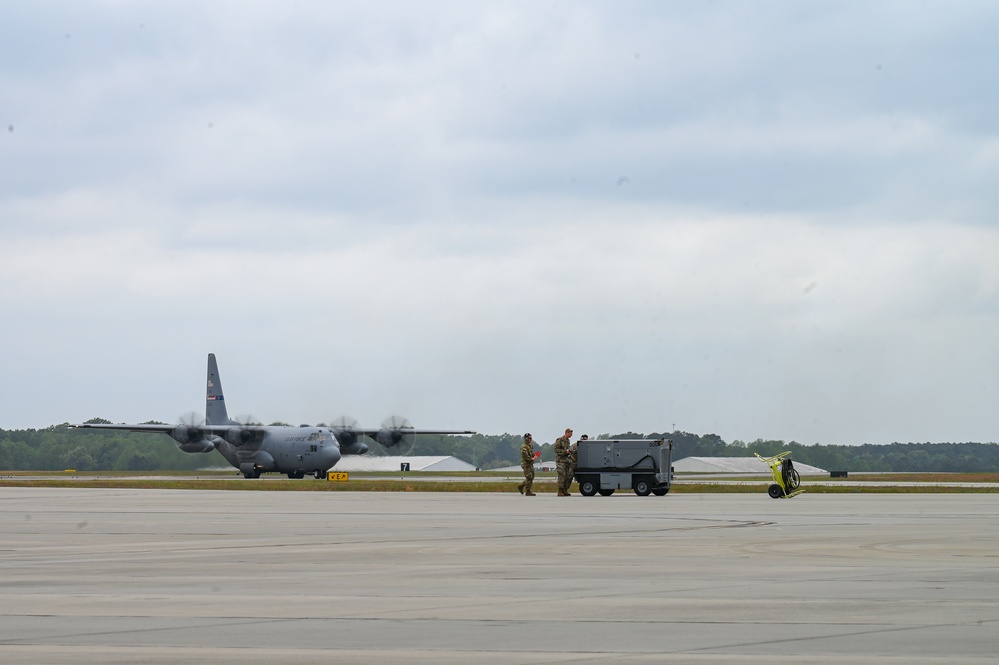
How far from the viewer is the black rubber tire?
1596 inches

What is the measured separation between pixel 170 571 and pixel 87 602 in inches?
118

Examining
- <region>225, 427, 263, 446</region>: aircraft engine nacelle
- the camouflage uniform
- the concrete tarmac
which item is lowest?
the concrete tarmac

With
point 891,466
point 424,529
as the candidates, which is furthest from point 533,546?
point 891,466

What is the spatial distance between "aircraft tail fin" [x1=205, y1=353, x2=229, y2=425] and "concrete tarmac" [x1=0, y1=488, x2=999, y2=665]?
71001mm

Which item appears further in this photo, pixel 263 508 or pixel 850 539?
pixel 263 508

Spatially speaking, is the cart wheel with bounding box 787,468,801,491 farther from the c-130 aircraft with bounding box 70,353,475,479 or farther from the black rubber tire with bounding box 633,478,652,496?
the c-130 aircraft with bounding box 70,353,475,479

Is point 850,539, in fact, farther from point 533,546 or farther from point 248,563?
point 248,563

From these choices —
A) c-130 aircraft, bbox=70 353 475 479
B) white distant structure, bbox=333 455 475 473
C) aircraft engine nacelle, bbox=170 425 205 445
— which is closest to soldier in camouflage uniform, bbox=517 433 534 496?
c-130 aircraft, bbox=70 353 475 479

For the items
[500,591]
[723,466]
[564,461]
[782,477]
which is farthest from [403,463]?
[500,591]

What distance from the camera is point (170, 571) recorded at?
1501 cm

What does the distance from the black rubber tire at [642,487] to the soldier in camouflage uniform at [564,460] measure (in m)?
2.09

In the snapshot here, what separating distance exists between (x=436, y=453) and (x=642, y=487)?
130 m

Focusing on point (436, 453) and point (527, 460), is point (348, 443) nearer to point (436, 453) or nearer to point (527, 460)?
point (527, 460)

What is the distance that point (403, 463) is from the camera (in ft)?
425
